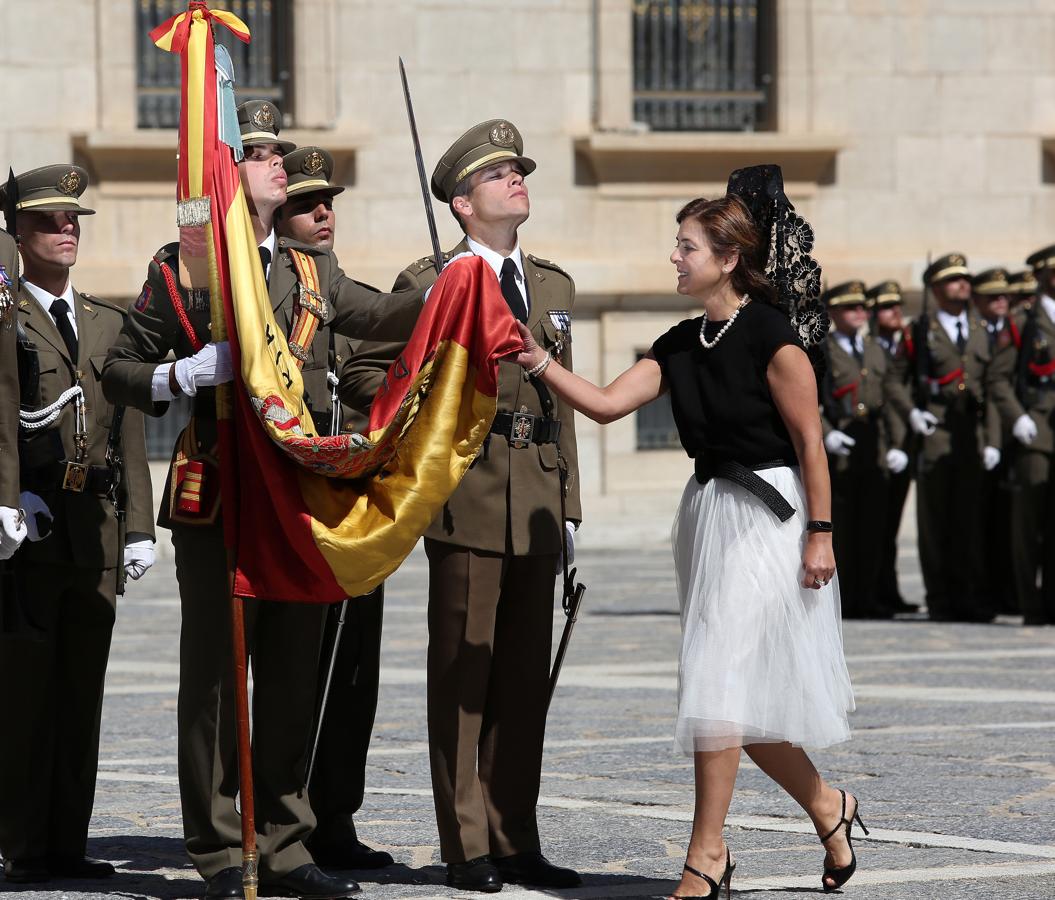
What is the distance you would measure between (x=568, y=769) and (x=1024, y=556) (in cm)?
659

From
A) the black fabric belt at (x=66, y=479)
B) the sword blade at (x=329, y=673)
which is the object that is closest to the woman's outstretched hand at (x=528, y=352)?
the sword blade at (x=329, y=673)

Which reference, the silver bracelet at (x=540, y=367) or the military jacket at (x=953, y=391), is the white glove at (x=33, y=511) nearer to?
the silver bracelet at (x=540, y=367)

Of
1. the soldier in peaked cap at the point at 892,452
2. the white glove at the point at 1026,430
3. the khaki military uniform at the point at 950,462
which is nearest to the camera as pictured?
the white glove at the point at 1026,430

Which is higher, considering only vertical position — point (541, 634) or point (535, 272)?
point (535, 272)

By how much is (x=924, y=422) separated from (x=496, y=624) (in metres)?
8.72

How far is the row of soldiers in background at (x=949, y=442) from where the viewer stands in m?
14.1

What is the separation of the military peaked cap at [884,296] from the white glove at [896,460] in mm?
1125

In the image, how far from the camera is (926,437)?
15.0 meters

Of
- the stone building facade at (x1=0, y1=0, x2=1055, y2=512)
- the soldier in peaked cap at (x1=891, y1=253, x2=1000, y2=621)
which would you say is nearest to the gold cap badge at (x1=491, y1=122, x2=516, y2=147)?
the soldier in peaked cap at (x1=891, y1=253, x2=1000, y2=621)

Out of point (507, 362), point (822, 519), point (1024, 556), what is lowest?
point (1024, 556)

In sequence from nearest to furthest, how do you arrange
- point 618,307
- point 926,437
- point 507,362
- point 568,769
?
point 507,362 < point 568,769 < point 926,437 < point 618,307

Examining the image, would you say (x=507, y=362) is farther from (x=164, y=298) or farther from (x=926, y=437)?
(x=926, y=437)

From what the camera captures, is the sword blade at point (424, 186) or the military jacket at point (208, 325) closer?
the sword blade at point (424, 186)

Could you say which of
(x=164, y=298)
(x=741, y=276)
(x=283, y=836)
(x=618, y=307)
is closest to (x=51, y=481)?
(x=164, y=298)
